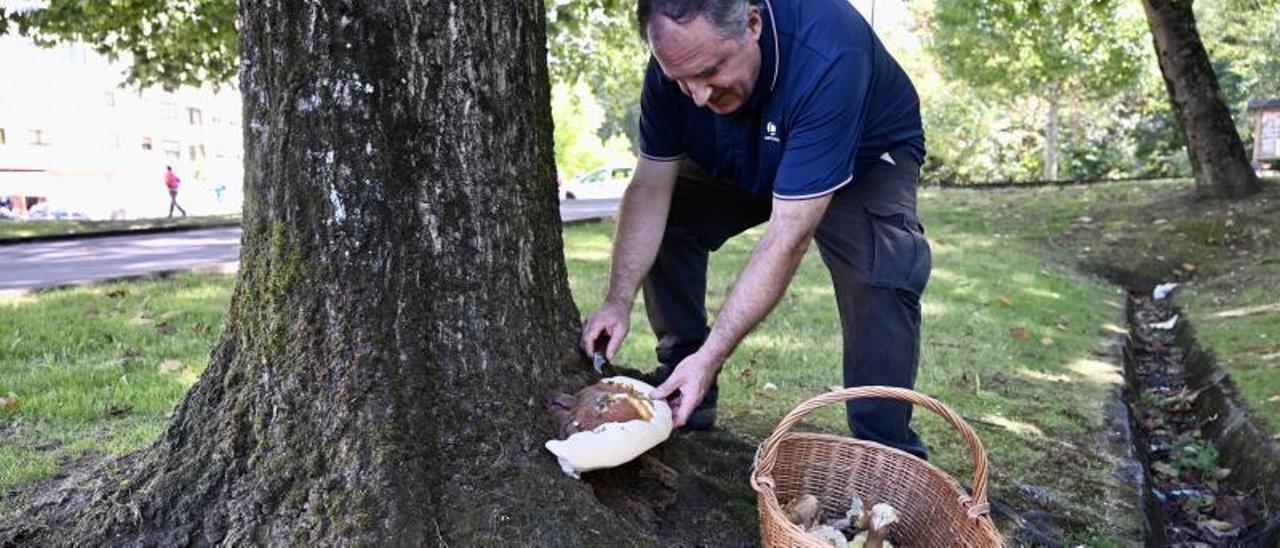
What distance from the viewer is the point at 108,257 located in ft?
36.6

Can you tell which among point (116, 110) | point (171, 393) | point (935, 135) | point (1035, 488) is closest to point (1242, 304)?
point (1035, 488)

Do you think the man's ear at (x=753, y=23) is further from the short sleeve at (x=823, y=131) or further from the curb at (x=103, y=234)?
the curb at (x=103, y=234)

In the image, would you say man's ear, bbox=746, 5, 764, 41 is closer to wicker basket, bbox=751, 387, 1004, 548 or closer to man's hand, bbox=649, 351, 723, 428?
man's hand, bbox=649, 351, 723, 428

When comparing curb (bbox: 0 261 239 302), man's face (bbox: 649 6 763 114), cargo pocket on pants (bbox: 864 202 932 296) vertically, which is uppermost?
man's face (bbox: 649 6 763 114)

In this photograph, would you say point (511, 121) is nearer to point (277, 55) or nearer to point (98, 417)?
point (277, 55)

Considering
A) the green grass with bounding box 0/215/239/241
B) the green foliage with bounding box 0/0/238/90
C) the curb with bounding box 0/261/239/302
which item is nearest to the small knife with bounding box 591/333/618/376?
the curb with bounding box 0/261/239/302

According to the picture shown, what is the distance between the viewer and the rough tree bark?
2428 mm

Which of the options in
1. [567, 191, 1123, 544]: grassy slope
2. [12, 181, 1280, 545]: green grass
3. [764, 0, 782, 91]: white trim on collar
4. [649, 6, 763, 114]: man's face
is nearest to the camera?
[649, 6, 763, 114]: man's face

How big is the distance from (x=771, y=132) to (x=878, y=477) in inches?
40.8

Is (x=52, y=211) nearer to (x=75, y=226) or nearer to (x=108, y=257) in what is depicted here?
(x=75, y=226)

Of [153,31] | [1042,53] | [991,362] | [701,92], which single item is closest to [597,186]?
[1042,53]

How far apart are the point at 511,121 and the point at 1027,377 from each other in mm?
3765

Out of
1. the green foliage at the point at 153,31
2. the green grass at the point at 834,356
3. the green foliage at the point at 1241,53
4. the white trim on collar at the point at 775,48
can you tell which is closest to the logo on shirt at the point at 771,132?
the white trim on collar at the point at 775,48

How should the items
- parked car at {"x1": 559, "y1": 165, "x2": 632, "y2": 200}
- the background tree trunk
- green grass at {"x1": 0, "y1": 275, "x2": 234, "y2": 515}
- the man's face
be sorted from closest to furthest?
the man's face → green grass at {"x1": 0, "y1": 275, "x2": 234, "y2": 515} → the background tree trunk → parked car at {"x1": 559, "y1": 165, "x2": 632, "y2": 200}
